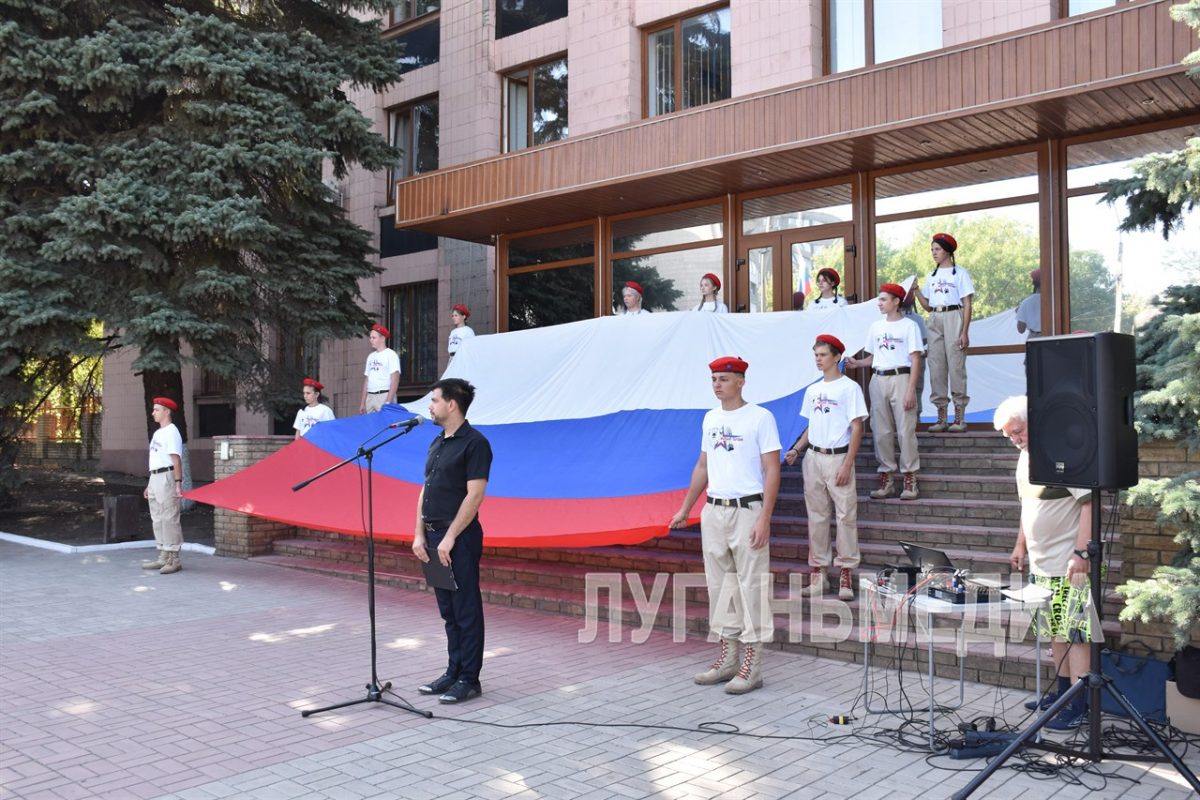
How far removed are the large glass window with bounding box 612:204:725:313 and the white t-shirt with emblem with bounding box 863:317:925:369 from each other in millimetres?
4706

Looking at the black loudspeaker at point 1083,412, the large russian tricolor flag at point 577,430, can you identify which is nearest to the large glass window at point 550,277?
the large russian tricolor flag at point 577,430

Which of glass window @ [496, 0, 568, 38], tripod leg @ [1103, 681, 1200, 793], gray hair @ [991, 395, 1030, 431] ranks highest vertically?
glass window @ [496, 0, 568, 38]

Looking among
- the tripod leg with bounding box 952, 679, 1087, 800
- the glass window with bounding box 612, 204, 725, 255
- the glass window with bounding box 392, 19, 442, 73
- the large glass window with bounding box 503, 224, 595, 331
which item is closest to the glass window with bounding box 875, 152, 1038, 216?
the glass window with bounding box 612, 204, 725, 255

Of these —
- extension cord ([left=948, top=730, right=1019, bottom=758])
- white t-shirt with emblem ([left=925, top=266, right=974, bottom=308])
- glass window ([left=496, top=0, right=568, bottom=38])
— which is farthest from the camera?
glass window ([left=496, top=0, right=568, bottom=38])

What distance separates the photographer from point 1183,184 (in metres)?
4.86

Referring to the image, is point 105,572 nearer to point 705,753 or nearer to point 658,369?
point 658,369

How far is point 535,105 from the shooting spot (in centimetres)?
1630

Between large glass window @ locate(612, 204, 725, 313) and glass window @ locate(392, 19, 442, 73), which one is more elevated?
glass window @ locate(392, 19, 442, 73)

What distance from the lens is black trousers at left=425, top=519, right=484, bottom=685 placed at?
5.64 metres

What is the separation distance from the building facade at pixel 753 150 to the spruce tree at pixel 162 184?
6.71ft

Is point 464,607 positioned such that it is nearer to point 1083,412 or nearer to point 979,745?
point 979,745

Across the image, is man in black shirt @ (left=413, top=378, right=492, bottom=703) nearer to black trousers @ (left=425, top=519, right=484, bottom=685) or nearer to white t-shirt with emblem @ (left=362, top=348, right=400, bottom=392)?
black trousers @ (left=425, top=519, right=484, bottom=685)

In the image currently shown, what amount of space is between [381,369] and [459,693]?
629 cm

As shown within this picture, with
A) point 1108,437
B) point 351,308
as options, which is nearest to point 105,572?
point 351,308
